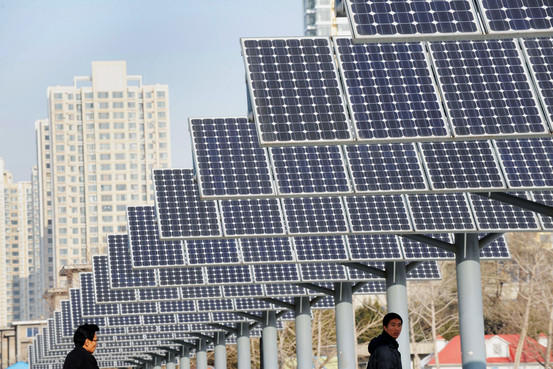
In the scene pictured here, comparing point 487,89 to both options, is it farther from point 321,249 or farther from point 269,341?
point 269,341

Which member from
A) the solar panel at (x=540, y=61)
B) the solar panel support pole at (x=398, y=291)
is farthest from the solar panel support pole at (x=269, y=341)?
the solar panel at (x=540, y=61)

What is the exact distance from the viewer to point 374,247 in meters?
33.7

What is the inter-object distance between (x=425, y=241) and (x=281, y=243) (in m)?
6.77

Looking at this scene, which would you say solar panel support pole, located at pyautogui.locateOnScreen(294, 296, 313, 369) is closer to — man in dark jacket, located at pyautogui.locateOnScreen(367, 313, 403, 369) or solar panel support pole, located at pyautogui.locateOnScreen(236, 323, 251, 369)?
solar panel support pole, located at pyautogui.locateOnScreen(236, 323, 251, 369)

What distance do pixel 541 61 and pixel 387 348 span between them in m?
8.37

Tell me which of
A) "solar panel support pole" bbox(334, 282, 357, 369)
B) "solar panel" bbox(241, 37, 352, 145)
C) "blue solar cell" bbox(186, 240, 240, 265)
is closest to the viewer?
"solar panel" bbox(241, 37, 352, 145)

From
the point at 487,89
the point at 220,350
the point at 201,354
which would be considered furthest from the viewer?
the point at 201,354

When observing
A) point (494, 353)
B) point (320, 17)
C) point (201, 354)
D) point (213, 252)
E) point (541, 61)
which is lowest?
point (494, 353)

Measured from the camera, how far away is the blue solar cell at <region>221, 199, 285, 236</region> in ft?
99.7

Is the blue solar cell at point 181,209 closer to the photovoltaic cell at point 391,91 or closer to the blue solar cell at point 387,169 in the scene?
the blue solar cell at point 387,169

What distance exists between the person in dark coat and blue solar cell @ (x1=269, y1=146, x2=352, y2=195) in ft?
34.9

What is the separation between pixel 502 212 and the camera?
29.1m

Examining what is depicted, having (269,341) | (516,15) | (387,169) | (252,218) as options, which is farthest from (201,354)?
(516,15)

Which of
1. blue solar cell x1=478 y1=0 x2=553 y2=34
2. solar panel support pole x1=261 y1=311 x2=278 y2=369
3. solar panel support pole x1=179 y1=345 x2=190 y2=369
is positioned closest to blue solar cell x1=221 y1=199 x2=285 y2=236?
blue solar cell x1=478 y1=0 x2=553 y2=34
